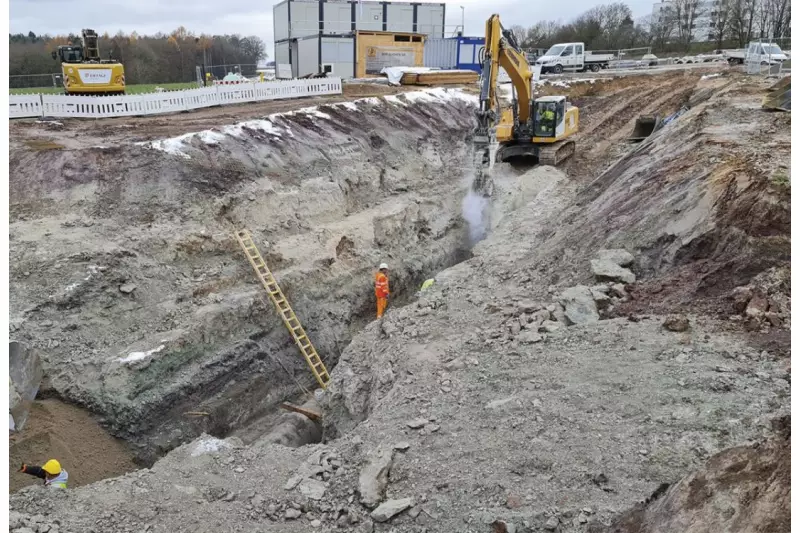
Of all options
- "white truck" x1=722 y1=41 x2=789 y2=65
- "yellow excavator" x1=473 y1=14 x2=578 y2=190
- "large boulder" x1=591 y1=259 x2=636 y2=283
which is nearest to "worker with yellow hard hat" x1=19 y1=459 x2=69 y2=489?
"large boulder" x1=591 y1=259 x2=636 y2=283

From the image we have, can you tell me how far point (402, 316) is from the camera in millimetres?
10336

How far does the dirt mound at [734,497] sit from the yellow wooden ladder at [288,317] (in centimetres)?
837

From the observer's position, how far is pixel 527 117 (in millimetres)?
18281

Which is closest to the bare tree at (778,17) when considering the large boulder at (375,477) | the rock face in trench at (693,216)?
the rock face in trench at (693,216)

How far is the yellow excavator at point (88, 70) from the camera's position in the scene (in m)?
18.4

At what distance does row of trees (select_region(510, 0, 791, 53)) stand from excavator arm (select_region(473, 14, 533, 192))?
94.5 ft

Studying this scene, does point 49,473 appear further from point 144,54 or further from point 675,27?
point 675,27

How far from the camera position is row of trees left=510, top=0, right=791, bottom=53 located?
43.2m

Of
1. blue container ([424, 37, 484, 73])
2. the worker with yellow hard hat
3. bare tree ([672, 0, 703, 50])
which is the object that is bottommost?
the worker with yellow hard hat

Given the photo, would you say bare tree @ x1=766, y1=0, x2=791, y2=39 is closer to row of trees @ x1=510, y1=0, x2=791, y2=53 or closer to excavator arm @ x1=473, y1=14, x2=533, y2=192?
row of trees @ x1=510, y1=0, x2=791, y2=53

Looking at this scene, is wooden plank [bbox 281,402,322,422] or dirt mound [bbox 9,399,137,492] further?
wooden plank [bbox 281,402,322,422]

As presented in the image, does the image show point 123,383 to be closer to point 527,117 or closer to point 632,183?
point 632,183

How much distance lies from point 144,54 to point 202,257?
124 feet

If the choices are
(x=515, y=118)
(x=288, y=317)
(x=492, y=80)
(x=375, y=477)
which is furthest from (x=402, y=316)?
(x=515, y=118)
